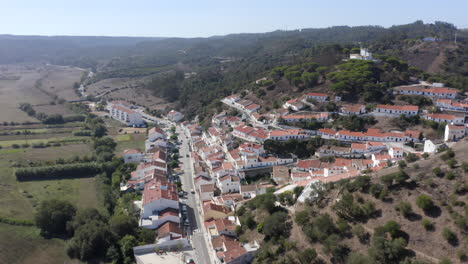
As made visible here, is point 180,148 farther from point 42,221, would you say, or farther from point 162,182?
point 42,221

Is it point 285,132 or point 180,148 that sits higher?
point 285,132

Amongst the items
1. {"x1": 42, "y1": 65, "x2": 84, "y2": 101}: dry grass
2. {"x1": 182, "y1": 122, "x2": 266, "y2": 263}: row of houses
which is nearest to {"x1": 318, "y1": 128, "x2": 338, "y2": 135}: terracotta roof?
{"x1": 182, "y1": 122, "x2": 266, "y2": 263}: row of houses

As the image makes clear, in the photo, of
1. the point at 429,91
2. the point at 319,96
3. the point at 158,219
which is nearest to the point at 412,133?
the point at 429,91

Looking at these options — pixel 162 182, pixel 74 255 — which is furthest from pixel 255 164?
pixel 74 255

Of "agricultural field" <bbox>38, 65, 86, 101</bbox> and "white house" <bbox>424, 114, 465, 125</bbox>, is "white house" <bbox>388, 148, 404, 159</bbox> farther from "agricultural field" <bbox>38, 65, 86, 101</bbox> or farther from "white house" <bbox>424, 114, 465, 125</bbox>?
"agricultural field" <bbox>38, 65, 86, 101</bbox>

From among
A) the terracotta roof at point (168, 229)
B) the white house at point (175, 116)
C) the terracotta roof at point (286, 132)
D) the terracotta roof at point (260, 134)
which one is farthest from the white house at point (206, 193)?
the white house at point (175, 116)

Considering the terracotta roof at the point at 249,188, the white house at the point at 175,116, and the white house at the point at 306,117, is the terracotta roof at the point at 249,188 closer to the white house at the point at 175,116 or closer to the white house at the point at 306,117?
the white house at the point at 306,117
